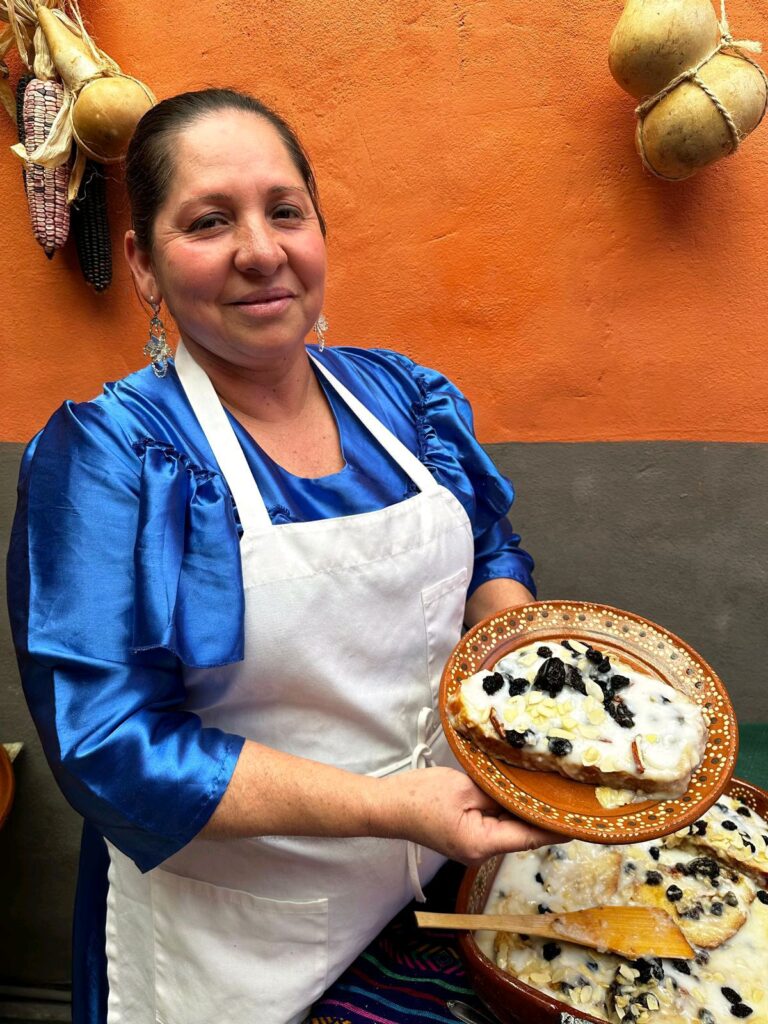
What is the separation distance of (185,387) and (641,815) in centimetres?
104

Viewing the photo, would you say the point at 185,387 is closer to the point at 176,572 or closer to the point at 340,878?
the point at 176,572

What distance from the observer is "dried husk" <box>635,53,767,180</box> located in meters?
1.78

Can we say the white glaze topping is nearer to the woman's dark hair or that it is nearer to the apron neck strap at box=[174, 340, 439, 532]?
the apron neck strap at box=[174, 340, 439, 532]

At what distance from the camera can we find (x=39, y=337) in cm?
233

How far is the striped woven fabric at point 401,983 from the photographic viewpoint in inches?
50.7

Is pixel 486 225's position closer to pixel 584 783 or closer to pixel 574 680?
pixel 574 680

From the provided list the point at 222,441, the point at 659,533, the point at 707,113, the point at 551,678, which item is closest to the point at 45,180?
the point at 222,441

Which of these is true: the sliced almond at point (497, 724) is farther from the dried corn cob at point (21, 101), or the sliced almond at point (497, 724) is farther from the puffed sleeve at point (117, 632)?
the dried corn cob at point (21, 101)

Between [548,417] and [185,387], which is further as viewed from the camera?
[548,417]

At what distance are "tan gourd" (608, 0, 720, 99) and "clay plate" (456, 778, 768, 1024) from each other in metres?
1.80

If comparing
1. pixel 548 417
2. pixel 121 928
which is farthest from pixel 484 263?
pixel 121 928

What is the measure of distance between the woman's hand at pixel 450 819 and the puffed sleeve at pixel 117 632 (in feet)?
0.85

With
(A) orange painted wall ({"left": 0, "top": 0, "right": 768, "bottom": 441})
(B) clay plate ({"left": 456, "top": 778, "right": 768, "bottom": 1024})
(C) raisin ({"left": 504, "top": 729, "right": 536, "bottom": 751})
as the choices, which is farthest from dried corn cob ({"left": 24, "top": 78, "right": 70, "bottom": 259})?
(B) clay plate ({"left": 456, "top": 778, "right": 768, "bottom": 1024})

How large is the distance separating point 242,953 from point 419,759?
0.46m
